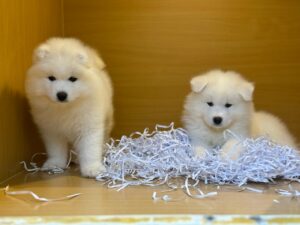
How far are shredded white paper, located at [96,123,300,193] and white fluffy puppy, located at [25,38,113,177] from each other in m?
0.11

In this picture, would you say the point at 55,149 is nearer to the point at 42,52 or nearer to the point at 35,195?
the point at 42,52

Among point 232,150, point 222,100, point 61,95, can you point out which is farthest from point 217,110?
point 61,95

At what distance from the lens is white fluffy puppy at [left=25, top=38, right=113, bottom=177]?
78.8 inches

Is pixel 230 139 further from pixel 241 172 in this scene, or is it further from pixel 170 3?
pixel 170 3

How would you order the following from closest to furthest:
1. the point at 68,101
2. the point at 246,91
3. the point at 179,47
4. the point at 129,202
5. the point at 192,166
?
the point at 129,202, the point at 192,166, the point at 68,101, the point at 246,91, the point at 179,47

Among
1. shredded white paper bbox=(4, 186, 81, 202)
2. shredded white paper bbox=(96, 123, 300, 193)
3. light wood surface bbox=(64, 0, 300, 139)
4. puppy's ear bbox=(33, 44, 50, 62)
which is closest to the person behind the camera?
shredded white paper bbox=(4, 186, 81, 202)

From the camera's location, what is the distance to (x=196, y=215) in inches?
48.2

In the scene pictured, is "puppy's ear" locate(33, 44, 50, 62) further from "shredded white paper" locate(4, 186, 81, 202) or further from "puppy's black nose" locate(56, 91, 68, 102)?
"shredded white paper" locate(4, 186, 81, 202)

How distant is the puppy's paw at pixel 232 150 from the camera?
78.2 inches

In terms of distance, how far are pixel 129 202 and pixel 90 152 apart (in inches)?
24.9

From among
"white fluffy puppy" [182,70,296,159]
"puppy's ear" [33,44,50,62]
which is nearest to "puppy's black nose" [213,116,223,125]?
"white fluffy puppy" [182,70,296,159]

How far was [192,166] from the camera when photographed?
74.8 inches

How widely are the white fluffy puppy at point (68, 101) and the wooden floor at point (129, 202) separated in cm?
29

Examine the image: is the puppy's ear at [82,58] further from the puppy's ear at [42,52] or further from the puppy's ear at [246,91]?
the puppy's ear at [246,91]
